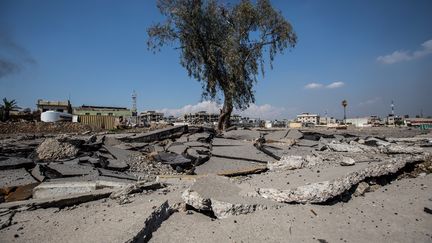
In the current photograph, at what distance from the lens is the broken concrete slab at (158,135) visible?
32.7ft

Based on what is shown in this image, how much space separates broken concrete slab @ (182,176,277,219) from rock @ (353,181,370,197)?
1511 mm

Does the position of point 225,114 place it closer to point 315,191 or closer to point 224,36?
point 224,36

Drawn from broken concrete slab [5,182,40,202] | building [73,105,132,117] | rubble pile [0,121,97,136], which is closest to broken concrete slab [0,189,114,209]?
broken concrete slab [5,182,40,202]

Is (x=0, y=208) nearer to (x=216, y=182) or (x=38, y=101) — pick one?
(x=216, y=182)

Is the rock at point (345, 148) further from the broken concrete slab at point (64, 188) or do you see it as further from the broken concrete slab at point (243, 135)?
the broken concrete slab at point (64, 188)

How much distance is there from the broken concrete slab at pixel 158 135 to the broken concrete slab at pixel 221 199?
22.2 ft

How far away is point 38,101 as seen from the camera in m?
55.8

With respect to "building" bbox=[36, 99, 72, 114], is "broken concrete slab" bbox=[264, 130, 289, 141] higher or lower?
lower

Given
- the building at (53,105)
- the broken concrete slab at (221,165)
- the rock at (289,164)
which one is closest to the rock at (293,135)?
the broken concrete slab at (221,165)

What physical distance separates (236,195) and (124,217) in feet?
4.57

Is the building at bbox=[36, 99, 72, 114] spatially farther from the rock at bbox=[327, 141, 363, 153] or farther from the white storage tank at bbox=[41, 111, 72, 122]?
the rock at bbox=[327, 141, 363, 153]

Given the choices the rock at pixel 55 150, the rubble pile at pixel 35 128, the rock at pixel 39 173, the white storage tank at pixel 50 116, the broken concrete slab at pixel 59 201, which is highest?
the white storage tank at pixel 50 116

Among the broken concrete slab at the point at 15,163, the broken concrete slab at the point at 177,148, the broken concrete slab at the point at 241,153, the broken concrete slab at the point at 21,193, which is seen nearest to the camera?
the broken concrete slab at the point at 21,193

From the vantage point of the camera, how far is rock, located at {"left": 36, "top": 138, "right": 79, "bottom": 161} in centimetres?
698
